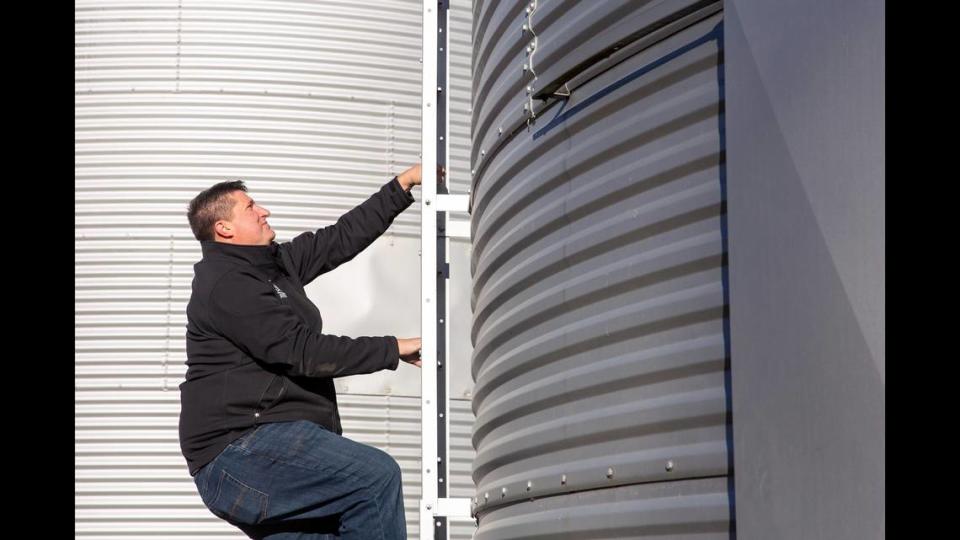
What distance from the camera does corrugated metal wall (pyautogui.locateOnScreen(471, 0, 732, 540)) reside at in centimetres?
378

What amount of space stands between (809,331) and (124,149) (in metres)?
6.48

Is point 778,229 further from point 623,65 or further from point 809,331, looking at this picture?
point 623,65

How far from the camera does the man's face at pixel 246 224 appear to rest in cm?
595

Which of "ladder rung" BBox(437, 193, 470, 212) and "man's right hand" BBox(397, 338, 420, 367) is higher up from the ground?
"ladder rung" BBox(437, 193, 470, 212)

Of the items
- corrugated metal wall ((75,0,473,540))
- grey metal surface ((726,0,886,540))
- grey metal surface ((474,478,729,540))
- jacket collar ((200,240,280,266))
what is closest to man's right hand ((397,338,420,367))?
jacket collar ((200,240,280,266))

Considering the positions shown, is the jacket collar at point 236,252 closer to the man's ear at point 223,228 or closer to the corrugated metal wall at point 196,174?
the man's ear at point 223,228

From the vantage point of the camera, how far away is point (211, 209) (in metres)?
5.98

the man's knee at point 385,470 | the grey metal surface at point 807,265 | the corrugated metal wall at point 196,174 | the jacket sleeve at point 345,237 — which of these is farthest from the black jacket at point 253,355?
the corrugated metal wall at point 196,174

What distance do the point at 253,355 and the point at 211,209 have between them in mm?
696

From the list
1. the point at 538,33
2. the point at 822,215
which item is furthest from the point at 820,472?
the point at 538,33

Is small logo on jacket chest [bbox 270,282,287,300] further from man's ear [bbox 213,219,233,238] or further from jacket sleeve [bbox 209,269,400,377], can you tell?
man's ear [bbox 213,219,233,238]

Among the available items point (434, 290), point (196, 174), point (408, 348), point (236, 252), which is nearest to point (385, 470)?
point (408, 348)

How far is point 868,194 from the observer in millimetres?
3244

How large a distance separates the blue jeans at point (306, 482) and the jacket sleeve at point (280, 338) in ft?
0.76
